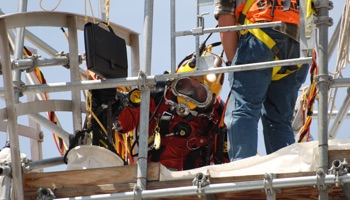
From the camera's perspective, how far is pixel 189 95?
1073cm

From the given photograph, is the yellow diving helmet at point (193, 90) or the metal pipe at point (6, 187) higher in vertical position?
the yellow diving helmet at point (193, 90)

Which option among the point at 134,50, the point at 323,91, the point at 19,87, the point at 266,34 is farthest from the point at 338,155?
the point at 134,50

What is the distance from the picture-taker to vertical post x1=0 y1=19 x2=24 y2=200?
8055 millimetres

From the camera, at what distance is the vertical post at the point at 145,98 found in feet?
25.9

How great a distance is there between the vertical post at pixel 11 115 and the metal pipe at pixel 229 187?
1.78 ft

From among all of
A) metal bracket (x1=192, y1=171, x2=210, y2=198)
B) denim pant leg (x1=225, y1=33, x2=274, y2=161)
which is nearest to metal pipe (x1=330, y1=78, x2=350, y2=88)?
metal bracket (x1=192, y1=171, x2=210, y2=198)

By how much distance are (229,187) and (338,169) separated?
26.0 inches

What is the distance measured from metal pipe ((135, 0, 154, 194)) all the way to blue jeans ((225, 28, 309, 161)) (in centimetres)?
87

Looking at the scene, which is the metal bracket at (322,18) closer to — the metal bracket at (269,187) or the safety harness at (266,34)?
the metal bracket at (269,187)

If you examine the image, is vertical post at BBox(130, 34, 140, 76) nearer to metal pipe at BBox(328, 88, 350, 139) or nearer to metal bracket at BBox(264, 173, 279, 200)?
metal pipe at BBox(328, 88, 350, 139)

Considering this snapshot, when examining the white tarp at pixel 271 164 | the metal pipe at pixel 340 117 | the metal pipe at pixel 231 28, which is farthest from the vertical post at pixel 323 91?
the metal pipe at pixel 340 117

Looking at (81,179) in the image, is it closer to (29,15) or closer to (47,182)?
(47,182)

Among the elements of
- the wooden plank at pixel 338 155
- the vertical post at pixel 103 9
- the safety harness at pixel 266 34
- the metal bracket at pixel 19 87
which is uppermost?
the vertical post at pixel 103 9

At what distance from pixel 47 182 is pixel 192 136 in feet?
9.82
